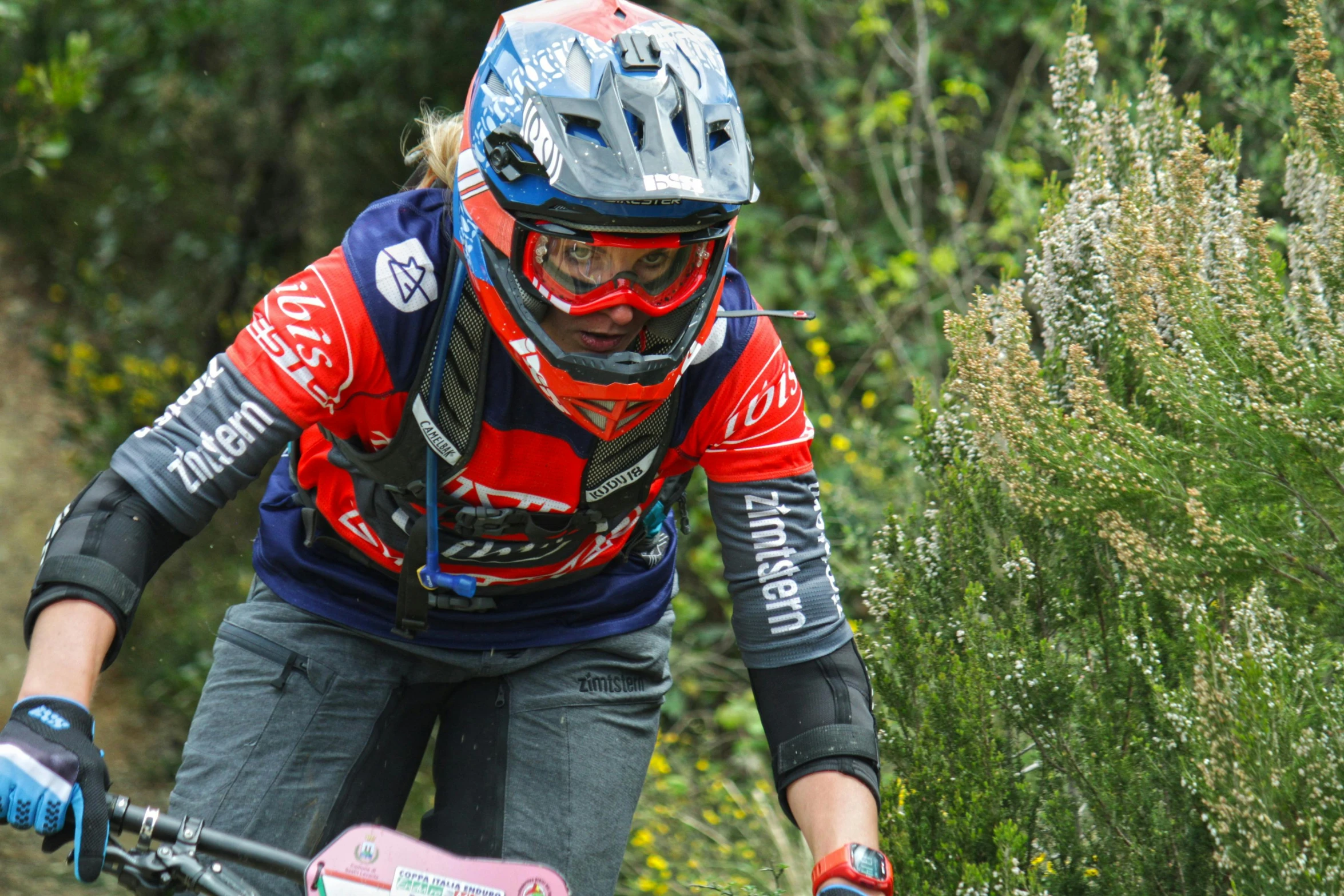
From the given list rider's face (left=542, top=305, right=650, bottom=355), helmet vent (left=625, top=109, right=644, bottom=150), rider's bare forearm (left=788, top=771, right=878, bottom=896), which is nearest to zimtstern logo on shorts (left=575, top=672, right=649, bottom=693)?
rider's bare forearm (left=788, top=771, right=878, bottom=896)

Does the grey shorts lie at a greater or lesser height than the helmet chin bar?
lesser

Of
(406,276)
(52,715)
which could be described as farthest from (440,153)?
(52,715)

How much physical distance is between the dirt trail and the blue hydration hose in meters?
2.99

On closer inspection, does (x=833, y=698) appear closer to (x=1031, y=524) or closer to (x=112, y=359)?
(x=1031, y=524)

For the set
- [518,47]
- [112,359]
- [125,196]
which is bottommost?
[112,359]

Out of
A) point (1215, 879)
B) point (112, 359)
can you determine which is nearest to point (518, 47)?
point (1215, 879)

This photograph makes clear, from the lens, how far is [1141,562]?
2.40 meters

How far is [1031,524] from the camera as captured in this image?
9.14 feet

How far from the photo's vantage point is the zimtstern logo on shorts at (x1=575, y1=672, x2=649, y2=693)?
276 centimetres

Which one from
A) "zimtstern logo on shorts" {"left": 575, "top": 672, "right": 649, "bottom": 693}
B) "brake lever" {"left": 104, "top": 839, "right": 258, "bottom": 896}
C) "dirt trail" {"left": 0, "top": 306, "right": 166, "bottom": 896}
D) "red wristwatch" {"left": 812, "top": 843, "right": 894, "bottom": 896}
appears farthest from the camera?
"dirt trail" {"left": 0, "top": 306, "right": 166, "bottom": 896}

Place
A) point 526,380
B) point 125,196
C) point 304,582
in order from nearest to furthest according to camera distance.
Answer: point 526,380
point 304,582
point 125,196

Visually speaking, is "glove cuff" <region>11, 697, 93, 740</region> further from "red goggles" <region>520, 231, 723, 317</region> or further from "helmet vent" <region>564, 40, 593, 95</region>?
"helmet vent" <region>564, 40, 593, 95</region>

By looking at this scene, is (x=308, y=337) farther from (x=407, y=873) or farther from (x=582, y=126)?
(x=407, y=873)

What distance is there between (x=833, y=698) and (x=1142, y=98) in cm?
175
